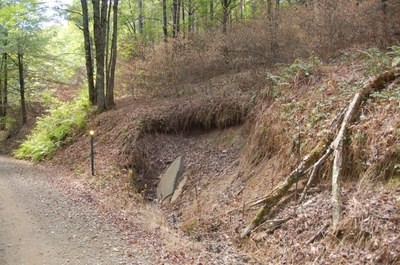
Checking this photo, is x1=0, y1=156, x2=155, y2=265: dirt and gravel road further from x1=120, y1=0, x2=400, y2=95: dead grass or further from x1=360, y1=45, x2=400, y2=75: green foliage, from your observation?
x1=120, y1=0, x2=400, y2=95: dead grass

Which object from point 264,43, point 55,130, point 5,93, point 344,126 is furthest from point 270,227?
point 5,93

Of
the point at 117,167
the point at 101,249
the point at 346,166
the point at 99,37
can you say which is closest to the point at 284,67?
the point at 346,166

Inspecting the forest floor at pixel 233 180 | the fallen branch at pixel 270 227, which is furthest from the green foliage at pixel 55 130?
the fallen branch at pixel 270 227

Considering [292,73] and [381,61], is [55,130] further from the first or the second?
[381,61]

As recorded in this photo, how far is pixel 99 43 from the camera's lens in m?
15.0

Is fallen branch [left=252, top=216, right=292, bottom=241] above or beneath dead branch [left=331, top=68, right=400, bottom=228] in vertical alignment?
beneath

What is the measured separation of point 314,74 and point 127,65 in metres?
9.00

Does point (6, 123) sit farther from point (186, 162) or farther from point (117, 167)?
point (186, 162)

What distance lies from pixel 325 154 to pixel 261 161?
2.21 metres

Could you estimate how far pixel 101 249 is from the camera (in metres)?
5.86

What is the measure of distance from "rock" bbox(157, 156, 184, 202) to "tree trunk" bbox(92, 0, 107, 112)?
6163 millimetres

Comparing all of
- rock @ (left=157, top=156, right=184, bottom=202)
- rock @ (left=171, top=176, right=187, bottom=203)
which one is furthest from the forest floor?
rock @ (left=157, top=156, right=184, bottom=202)

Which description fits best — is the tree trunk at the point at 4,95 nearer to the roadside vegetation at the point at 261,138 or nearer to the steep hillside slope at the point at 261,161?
the roadside vegetation at the point at 261,138

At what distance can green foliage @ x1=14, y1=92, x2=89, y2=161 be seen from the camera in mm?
14555
